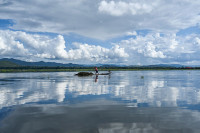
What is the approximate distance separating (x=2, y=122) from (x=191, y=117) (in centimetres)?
1581

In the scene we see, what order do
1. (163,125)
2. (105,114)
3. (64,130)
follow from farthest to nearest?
(105,114), (163,125), (64,130)

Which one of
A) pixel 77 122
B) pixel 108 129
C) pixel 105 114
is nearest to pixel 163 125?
pixel 108 129

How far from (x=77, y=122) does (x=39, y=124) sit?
290 centimetres

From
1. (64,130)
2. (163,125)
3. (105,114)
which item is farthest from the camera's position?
(105,114)

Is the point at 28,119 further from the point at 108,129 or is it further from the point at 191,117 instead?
the point at 191,117

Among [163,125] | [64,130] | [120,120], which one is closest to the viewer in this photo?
[64,130]

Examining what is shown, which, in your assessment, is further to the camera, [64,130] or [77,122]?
[77,122]

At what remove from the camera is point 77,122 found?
13.4m

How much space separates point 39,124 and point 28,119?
6.47 feet

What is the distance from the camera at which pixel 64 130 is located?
38.2 feet

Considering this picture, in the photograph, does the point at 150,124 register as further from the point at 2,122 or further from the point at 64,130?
the point at 2,122

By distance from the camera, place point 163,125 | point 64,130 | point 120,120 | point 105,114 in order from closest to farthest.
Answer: point 64,130, point 163,125, point 120,120, point 105,114

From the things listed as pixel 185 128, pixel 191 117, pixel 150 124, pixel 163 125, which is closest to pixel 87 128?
pixel 150 124

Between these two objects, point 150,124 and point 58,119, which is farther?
point 58,119
